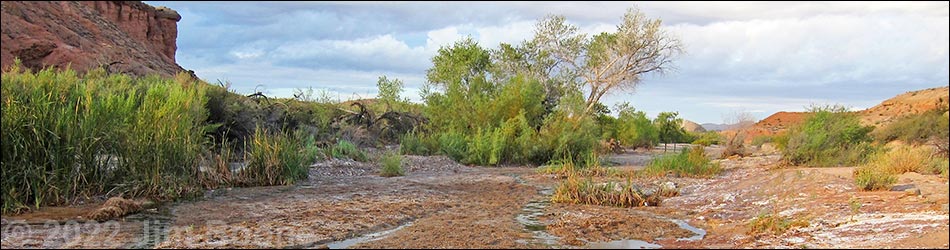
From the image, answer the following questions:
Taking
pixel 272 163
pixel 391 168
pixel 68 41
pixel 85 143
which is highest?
pixel 68 41

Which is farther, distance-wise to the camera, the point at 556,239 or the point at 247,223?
the point at 247,223

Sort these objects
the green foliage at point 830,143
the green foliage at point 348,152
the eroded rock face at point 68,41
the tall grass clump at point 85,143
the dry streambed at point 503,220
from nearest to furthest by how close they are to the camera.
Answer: the dry streambed at point 503,220
the tall grass clump at point 85,143
the green foliage at point 348,152
the green foliage at point 830,143
the eroded rock face at point 68,41

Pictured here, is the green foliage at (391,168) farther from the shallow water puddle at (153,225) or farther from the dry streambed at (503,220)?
the shallow water puddle at (153,225)

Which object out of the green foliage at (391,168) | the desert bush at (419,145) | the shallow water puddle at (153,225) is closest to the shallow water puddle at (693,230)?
the shallow water puddle at (153,225)

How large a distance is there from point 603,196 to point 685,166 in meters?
5.31

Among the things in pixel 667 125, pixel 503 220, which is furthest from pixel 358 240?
pixel 667 125

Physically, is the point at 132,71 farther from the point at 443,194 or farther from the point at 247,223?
the point at 247,223

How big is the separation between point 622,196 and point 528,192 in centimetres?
225

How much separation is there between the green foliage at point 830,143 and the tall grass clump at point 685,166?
283 centimetres

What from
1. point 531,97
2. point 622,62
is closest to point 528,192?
point 531,97

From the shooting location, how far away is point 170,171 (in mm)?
8438

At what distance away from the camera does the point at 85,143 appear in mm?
7469

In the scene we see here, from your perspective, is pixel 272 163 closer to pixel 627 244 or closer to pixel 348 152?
pixel 348 152

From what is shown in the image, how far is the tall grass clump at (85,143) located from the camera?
685 cm
